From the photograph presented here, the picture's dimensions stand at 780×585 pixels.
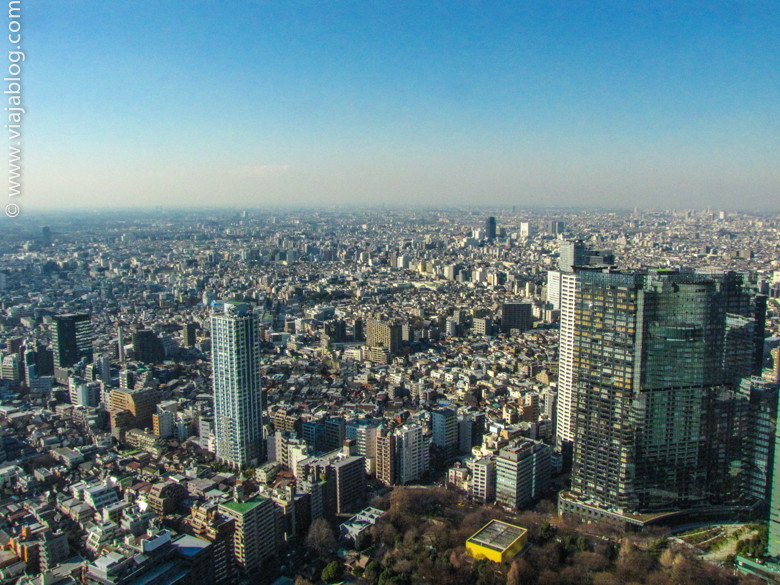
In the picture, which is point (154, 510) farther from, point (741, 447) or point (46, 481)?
point (741, 447)

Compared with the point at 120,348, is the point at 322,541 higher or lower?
lower

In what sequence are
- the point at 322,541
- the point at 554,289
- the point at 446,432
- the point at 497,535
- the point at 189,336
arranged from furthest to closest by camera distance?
the point at 554,289 < the point at 189,336 < the point at 446,432 < the point at 322,541 < the point at 497,535

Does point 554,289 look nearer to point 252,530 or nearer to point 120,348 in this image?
point 120,348

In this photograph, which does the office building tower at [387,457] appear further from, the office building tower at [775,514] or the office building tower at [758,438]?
the office building tower at [775,514]

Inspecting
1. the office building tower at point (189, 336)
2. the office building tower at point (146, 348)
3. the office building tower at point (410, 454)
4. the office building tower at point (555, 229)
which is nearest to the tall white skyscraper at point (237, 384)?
the office building tower at point (410, 454)

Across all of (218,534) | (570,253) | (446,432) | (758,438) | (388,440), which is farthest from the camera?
(570,253)

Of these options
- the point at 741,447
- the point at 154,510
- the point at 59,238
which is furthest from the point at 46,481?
the point at 59,238

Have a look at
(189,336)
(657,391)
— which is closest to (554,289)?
(189,336)
